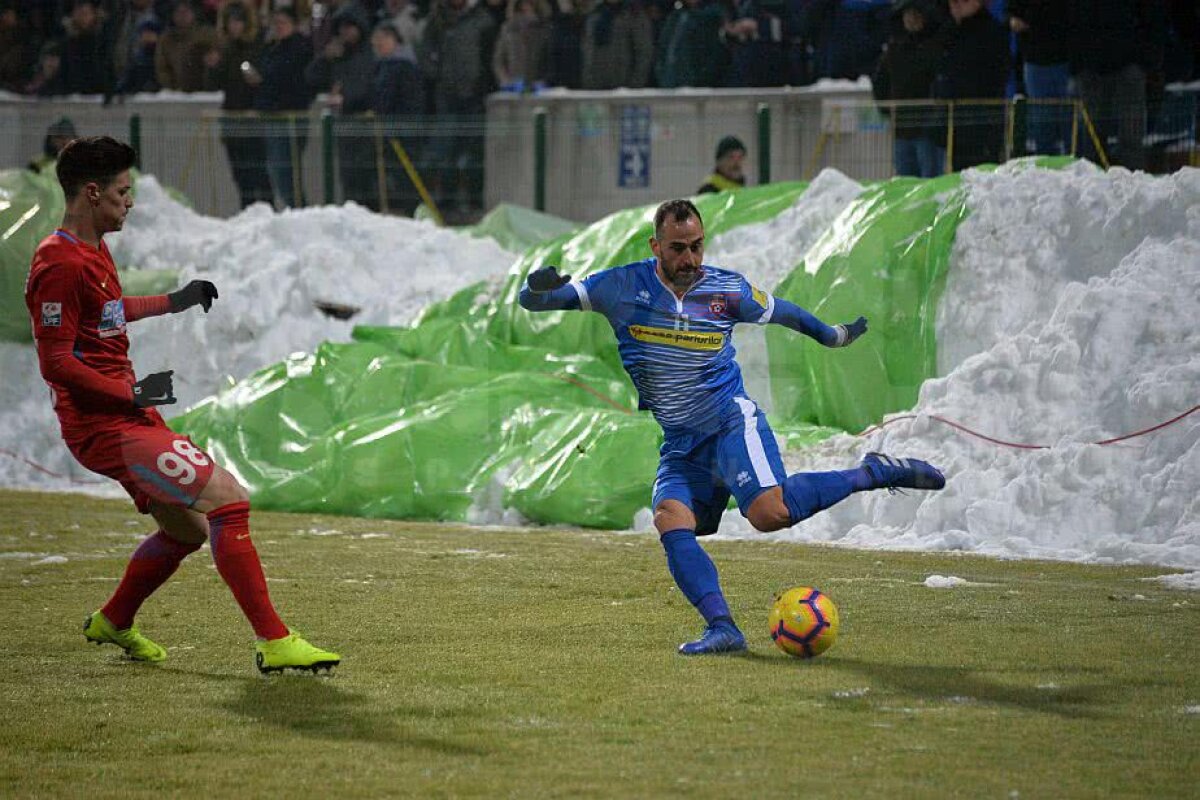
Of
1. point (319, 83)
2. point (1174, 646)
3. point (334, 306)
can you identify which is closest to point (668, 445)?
point (1174, 646)

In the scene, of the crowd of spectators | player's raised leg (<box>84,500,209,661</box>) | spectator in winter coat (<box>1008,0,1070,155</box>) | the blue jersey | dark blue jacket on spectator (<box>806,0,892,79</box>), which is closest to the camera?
player's raised leg (<box>84,500,209,661</box>)

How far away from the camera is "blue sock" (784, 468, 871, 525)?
24.0 ft

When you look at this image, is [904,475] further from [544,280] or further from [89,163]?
[89,163]

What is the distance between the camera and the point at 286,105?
70.4 feet

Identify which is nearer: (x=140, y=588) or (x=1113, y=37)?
(x=140, y=588)

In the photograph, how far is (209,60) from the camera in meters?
23.0

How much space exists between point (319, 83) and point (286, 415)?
844 cm

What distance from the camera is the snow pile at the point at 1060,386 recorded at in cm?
1046

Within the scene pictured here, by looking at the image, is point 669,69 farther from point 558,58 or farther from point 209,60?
point 209,60

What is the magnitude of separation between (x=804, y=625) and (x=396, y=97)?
48.3 feet

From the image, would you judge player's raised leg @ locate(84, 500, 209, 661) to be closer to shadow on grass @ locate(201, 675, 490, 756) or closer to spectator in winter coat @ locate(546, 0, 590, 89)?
shadow on grass @ locate(201, 675, 490, 756)

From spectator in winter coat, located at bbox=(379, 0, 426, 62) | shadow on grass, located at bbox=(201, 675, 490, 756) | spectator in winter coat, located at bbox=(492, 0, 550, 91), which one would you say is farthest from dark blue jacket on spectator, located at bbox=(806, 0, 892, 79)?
shadow on grass, located at bbox=(201, 675, 490, 756)

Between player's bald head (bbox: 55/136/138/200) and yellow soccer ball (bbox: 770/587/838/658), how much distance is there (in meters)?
3.20

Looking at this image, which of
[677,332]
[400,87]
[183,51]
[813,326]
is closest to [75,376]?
[677,332]
